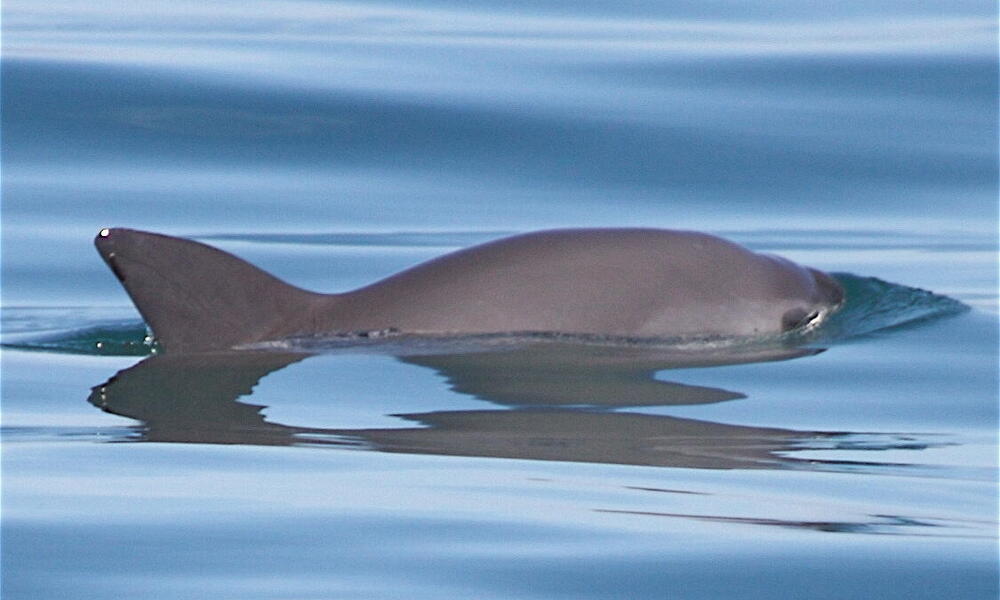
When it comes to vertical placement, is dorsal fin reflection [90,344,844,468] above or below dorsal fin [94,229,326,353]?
below

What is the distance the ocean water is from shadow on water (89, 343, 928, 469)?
2cm

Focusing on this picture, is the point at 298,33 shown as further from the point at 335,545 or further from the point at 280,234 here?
the point at 335,545

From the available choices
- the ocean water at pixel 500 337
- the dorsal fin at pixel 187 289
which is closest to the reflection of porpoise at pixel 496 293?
the dorsal fin at pixel 187 289

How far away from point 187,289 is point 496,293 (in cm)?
107

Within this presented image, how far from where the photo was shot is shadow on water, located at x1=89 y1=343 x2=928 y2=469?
5.59m

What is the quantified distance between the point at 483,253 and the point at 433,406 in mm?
1333

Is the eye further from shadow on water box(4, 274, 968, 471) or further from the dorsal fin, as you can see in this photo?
the dorsal fin

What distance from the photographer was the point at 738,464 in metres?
5.44

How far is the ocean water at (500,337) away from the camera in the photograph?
443 centimetres

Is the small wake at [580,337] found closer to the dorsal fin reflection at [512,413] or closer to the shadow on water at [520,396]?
the shadow on water at [520,396]

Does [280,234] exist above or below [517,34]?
below

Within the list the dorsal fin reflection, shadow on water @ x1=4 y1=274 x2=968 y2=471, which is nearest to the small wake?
shadow on water @ x1=4 y1=274 x2=968 y2=471

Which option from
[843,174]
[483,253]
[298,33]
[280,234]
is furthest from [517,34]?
[483,253]

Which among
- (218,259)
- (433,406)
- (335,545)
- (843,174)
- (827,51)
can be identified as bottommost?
(335,545)
